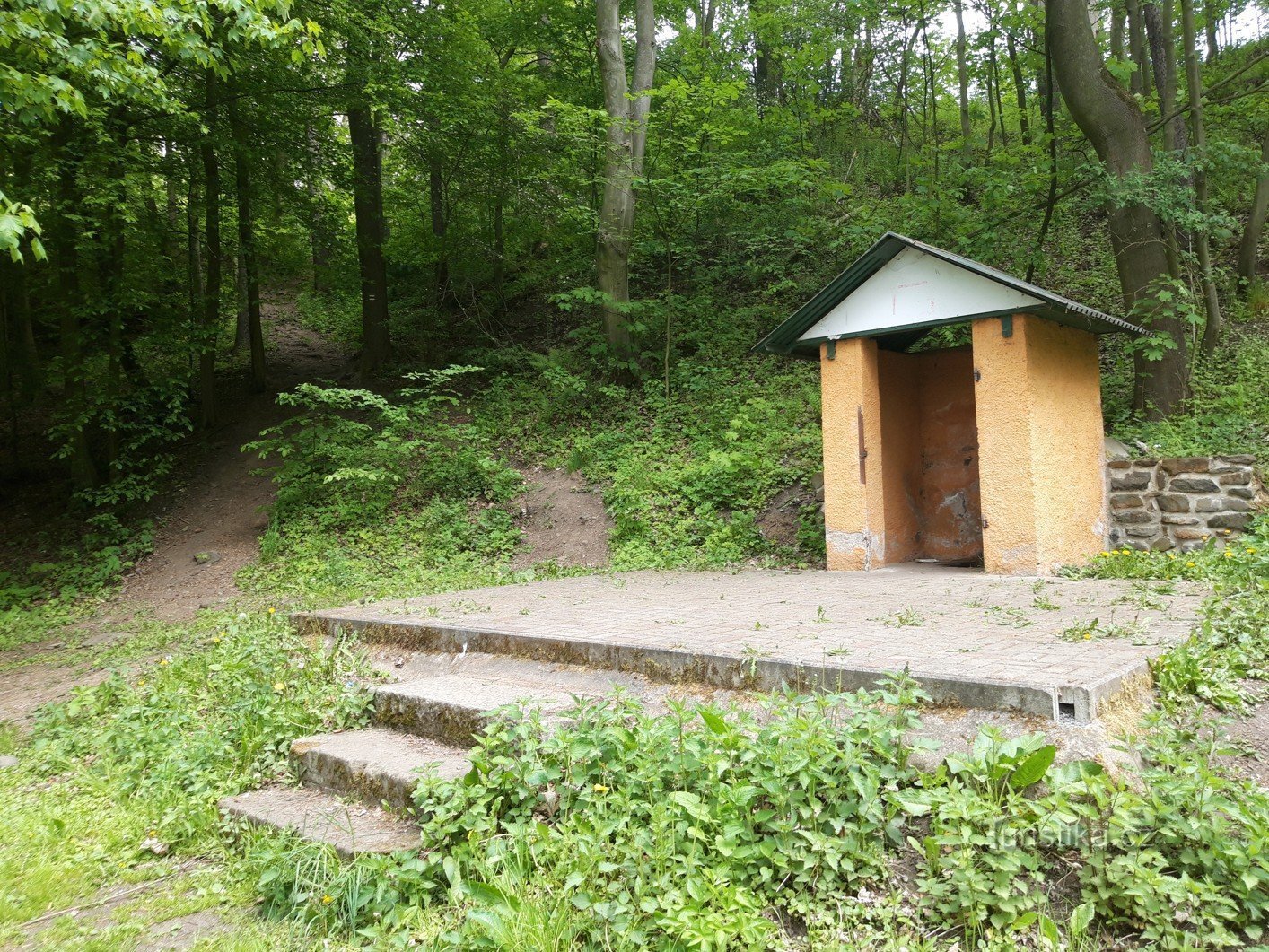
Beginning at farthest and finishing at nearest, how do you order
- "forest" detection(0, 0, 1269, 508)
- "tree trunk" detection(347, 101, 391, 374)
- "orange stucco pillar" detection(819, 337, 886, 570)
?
"tree trunk" detection(347, 101, 391, 374) < "forest" detection(0, 0, 1269, 508) < "orange stucco pillar" detection(819, 337, 886, 570)

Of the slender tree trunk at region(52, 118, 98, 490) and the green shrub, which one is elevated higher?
the slender tree trunk at region(52, 118, 98, 490)

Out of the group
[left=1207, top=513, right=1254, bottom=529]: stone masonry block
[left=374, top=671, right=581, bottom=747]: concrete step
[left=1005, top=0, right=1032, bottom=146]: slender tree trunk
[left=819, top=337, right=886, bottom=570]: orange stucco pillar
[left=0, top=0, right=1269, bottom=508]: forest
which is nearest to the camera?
[left=374, top=671, right=581, bottom=747]: concrete step

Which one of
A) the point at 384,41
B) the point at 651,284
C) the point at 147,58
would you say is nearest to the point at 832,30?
the point at 651,284

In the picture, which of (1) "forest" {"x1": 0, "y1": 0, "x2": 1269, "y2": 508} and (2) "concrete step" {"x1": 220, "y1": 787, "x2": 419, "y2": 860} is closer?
(2) "concrete step" {"x1": 220, "y1": 787, "x2": 419, "y2": 860}

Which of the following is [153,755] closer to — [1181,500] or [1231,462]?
[1181,500]

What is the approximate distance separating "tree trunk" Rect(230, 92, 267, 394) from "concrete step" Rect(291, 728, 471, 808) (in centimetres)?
1185

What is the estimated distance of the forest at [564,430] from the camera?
247cm

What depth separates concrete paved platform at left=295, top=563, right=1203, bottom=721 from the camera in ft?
10.3

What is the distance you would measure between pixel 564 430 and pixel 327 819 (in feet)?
31.3

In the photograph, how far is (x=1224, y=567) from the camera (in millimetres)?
5742

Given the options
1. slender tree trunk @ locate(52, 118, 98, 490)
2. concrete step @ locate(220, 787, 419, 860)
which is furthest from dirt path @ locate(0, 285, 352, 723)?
concrete step @ locate(220, 787, 419, 860)

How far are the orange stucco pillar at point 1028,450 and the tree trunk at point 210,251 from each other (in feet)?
39.7

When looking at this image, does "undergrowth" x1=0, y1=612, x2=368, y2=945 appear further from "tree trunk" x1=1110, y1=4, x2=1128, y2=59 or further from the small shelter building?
"tree trunk" x1=1110, y1=4, x2=1128, y2=59

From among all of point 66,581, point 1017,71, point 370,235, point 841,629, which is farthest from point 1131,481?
→ point 370,235
